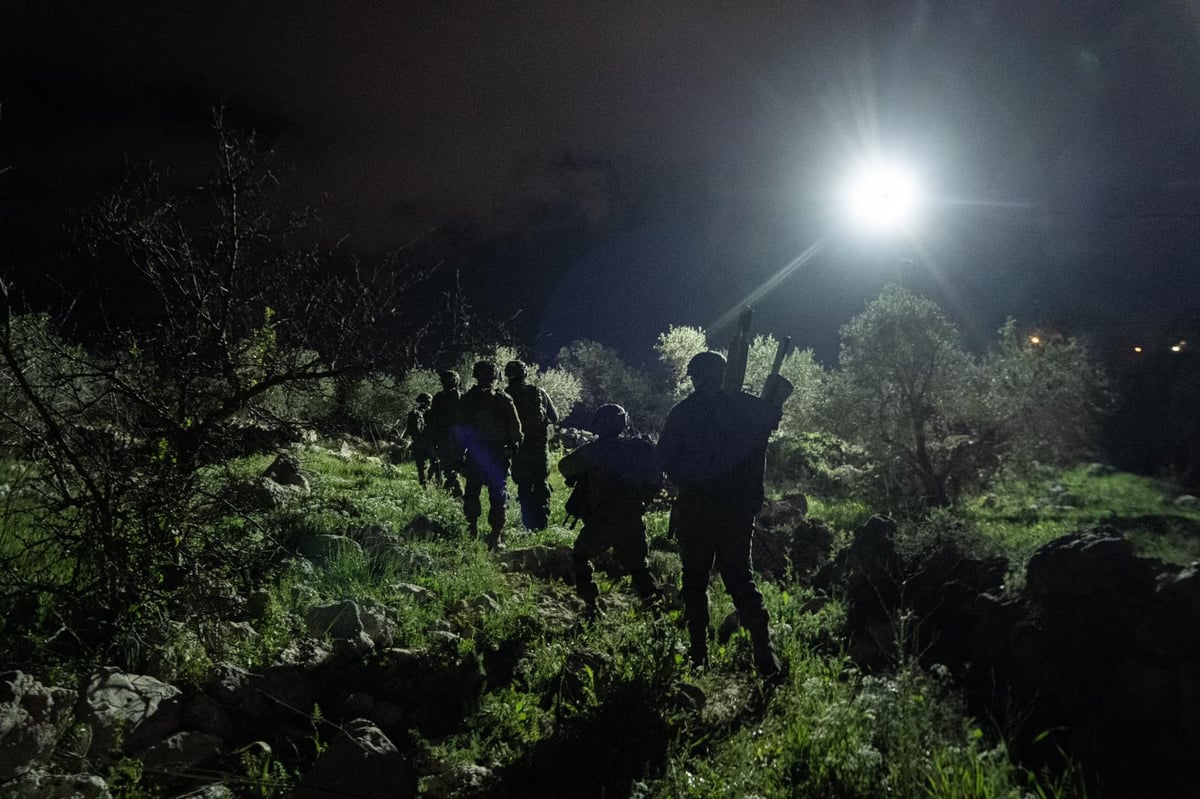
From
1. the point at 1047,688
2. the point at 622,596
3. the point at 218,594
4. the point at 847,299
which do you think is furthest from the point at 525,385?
the point at 847,299

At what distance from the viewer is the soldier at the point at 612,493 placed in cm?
573

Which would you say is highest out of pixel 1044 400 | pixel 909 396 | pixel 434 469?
pixel 1044 400

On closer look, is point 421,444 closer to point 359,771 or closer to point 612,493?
point 612,493

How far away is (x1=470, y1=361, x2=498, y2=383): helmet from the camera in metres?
8.73

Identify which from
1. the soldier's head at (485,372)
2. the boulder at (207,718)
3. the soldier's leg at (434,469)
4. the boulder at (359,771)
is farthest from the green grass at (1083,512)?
the boulder at (207,718)

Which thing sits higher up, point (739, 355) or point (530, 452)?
point (530, 452)

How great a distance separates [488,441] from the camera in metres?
8.92

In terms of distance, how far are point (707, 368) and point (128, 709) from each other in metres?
4.40

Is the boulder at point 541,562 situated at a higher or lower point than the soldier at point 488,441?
lower

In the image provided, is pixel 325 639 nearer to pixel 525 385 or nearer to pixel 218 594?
pixel 218 594

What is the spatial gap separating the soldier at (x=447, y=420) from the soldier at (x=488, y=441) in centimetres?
26

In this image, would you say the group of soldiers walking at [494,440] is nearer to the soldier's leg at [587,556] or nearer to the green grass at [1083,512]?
the soldier's leg at [587,556]

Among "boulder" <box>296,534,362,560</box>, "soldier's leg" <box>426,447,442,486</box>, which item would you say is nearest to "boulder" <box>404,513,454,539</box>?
"boulder" <box>296,534,362,560</box>

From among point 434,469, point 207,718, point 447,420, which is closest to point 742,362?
point 207,718
